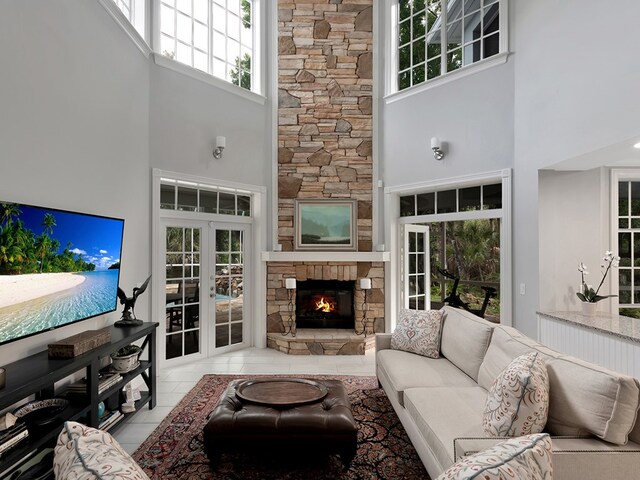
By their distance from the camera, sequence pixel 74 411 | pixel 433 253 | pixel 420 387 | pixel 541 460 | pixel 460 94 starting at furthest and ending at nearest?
pixel 433 253 → pixel 460 94 → pixel 420 387 → pixel 74 411 → pixel 541 460

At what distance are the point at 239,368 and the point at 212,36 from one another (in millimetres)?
4418

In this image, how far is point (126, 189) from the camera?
3957mm

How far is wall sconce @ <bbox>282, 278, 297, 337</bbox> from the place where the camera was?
564 cm

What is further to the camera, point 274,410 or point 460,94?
point 460,94

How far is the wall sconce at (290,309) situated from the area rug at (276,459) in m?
2.32

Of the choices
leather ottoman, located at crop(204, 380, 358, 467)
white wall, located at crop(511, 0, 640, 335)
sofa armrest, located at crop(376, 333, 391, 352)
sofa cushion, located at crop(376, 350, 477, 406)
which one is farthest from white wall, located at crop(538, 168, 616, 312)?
leather ottoman, located at crop(204, 380, 358, 467)

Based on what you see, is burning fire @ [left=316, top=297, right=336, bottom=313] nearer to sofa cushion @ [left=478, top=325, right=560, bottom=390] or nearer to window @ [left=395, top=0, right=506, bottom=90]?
sofa cushion @ [left=478, top=325, right=560, bottom=390]

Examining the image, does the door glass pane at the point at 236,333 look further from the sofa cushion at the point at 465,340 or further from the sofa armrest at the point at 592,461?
the sofa armrest at the point at 592,461

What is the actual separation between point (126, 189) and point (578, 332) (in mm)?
4517

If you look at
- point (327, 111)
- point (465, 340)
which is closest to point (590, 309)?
point (465, 340)

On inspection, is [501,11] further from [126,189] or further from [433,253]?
[433,253]

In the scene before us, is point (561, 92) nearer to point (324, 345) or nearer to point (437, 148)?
point (437, 148)

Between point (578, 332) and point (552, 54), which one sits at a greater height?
point (552, 54)

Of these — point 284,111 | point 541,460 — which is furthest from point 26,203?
point 284,111
